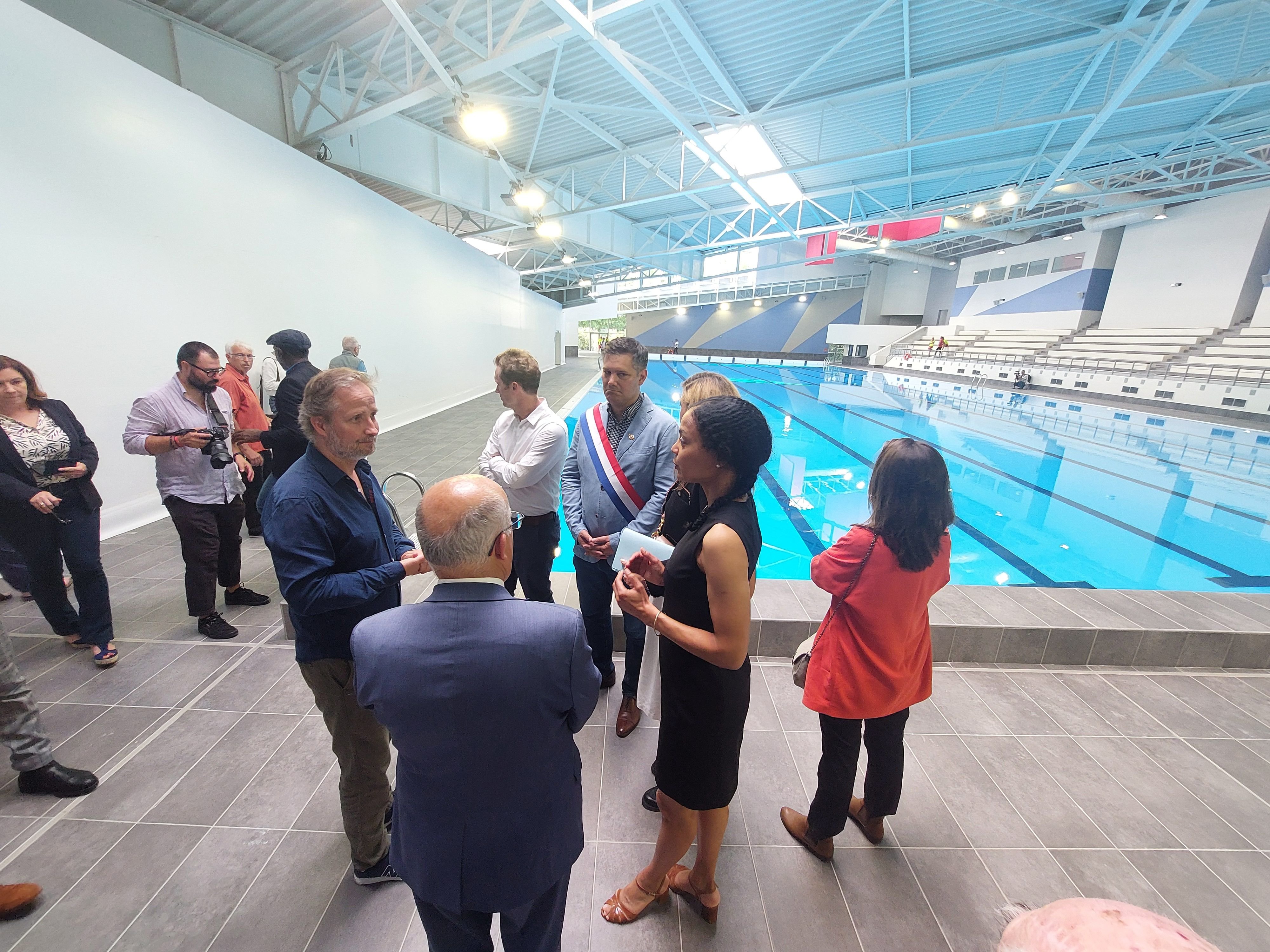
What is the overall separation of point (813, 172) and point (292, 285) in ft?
36.4

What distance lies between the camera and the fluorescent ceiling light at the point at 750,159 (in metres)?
8.74

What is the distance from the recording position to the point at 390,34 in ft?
17.0

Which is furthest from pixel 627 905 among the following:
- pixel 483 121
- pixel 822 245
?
pixel 822 245

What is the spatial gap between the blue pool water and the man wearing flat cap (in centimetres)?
234

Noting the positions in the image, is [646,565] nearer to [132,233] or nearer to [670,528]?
[670,528]

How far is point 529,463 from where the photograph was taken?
2283 mm

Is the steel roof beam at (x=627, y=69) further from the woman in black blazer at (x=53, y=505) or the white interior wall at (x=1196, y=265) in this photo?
the white interior wall at (x=1196, y=265)

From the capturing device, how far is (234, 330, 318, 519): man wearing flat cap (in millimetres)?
3088

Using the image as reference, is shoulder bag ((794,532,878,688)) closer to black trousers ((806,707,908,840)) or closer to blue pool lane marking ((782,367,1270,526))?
black trousers ((806,707,908,840))

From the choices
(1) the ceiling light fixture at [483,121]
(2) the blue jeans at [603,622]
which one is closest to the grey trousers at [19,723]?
(2) the blue jeans at [603,622]

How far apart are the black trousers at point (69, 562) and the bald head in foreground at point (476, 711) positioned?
8.94 feet

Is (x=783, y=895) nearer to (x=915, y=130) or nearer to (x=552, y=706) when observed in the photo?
(x=552, y=706)

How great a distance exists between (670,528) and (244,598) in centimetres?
312

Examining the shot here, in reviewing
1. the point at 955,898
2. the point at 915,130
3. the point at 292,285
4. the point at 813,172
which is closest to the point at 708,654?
the point at 955,898
